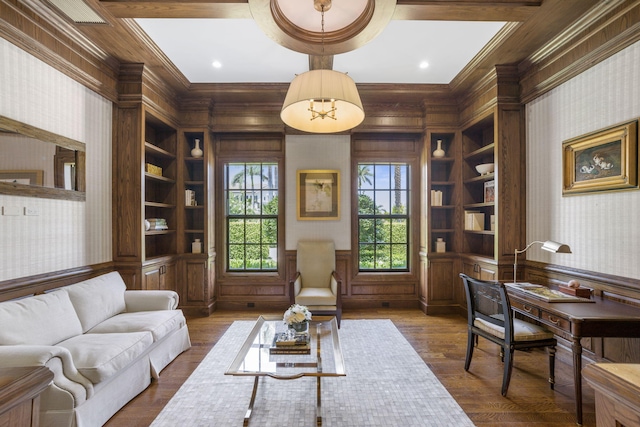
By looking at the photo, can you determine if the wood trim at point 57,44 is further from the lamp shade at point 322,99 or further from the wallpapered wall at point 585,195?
the wallpapered wall at point 585,195

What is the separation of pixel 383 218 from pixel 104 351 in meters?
3.87

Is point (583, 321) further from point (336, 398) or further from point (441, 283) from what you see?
point (441, 283)

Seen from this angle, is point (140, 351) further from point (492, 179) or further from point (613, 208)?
point (492, 179)

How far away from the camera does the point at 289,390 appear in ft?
8.21

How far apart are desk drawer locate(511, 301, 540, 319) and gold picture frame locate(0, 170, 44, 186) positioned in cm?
410

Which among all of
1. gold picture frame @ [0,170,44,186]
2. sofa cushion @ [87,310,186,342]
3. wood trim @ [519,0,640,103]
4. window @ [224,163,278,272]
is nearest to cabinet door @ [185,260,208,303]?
window @ [224,163,278,272]

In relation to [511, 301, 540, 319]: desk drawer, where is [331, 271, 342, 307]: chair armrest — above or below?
below

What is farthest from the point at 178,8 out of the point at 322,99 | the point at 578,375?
the point at 578,375

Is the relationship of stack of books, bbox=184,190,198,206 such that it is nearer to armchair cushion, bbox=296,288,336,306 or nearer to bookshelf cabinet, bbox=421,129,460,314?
armchair cushion, bbox=296,288,336,306

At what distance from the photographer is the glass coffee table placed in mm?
2070

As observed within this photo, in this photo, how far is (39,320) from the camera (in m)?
2.23

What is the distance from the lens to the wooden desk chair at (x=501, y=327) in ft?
7.92

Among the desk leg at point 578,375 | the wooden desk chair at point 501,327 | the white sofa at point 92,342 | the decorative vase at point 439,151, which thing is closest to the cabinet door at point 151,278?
the white sofa at point 92,342

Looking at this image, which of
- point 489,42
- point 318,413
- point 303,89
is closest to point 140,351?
point 318,413
